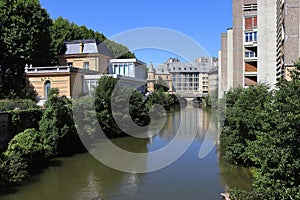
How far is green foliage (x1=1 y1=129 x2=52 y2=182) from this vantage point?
45.4 ft

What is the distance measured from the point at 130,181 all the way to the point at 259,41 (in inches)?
712

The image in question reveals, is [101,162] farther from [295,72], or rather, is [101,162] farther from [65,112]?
[295,72]

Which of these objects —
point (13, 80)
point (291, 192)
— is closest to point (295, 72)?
point (291, 192)

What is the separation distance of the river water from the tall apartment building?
7458 millimetres

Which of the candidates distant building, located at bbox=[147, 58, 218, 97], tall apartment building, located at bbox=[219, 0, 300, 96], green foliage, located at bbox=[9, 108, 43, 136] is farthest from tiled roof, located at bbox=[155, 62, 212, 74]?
green foliage, located at bbox=[9, 108, 43, 136]

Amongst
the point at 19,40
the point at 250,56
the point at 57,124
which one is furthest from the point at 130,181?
the point at 250,56

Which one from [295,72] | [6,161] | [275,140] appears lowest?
[6,161]

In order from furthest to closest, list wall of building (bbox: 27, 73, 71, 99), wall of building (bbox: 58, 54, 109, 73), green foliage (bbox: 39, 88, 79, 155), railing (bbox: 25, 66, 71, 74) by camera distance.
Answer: wall of building (bbox: 58, 54, 109, 73), railing (bbox: 25, 66, 71, 74), wall of building (bbox: 27, 73, 71, 99), green foliage (bbox: 39, 88, 79, 155)

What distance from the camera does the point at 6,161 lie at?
1404 cm

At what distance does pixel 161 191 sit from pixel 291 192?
238 inches

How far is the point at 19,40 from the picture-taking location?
27156 millimetres

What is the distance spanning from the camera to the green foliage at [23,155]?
1385 cm

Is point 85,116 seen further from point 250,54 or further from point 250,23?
point 250,23

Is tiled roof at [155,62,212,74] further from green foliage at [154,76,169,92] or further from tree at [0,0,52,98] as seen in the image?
tree at [0,0,52,98]
